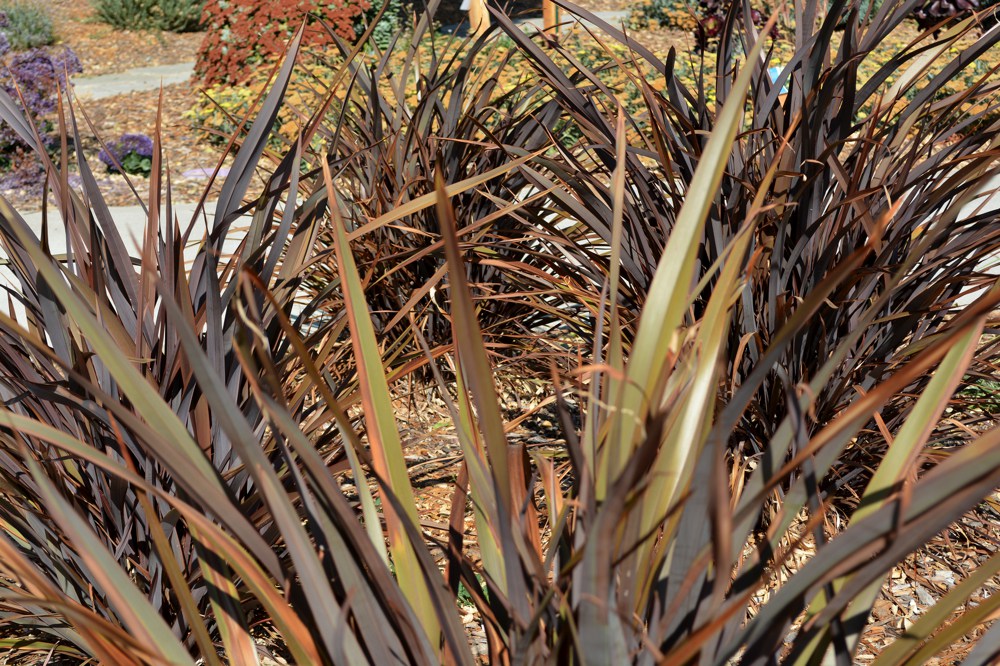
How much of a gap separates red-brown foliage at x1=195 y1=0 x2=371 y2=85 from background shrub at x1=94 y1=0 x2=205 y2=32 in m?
3.80

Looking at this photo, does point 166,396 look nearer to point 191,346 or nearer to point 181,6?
point 191,346

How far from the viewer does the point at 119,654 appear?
1151 mm

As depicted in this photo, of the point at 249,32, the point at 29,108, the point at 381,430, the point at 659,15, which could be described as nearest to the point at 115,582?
the point at 381,430

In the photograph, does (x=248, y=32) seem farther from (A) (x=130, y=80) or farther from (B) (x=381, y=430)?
(B) (x=381, y=430)

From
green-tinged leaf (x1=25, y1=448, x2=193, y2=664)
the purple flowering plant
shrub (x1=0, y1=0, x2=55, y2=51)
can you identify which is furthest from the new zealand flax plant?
shrub (x1=0, y1=0, x2=55, y2=51)

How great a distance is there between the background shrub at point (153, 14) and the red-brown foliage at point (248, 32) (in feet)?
12.5

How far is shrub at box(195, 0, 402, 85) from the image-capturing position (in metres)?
8.30

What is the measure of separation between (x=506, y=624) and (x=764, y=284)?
3.85 ft

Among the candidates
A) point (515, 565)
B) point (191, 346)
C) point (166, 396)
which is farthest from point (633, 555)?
point (166, 396)

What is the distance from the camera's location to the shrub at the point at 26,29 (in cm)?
1088

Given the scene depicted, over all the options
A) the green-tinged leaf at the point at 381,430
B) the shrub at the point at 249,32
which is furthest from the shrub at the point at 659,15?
the green-tinged leaf at the point at 381,430

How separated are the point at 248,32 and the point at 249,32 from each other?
1 centimetres

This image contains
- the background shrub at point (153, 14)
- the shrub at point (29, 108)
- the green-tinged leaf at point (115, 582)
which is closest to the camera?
the green-tinged leaf at point (115, 582)

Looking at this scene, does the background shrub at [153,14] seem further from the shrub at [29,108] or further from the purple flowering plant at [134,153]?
the purple flowering plant at [134,153]
